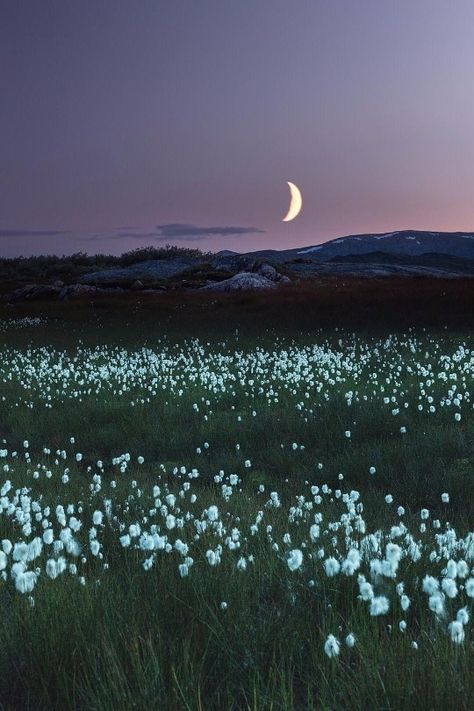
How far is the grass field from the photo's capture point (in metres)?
3.14

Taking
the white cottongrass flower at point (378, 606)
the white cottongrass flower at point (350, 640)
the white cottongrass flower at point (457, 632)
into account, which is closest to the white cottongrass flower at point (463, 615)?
the white cottongrass flower at point (457, 632)

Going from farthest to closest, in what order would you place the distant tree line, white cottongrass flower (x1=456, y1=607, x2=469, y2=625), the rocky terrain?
the distant tree line → the rocky terrain → white cottongrass flower (x1=456, y1=607, x2=469, y2=625)

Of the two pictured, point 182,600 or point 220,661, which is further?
point 182,600

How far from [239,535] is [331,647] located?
2.68 meters

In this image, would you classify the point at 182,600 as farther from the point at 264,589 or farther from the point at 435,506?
the point at 435,506

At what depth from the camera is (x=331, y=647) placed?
117 inches

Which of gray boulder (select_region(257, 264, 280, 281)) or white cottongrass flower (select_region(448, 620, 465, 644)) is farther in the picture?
Result: gray boulder (select_region(257, 264, 280, 281))

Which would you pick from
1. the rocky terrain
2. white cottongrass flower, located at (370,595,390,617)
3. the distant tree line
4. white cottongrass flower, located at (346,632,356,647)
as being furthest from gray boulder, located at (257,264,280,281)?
white cottongrass flower, located at (346,632,356,647)

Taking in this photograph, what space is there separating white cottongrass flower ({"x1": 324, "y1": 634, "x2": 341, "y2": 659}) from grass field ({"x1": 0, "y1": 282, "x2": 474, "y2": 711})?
24 mm

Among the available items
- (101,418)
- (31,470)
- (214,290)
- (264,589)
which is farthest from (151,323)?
(264,589)

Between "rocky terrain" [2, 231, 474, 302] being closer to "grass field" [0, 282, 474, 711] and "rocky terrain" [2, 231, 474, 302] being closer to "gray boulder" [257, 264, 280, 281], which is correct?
"gray boulder" [257, 264, 280, 281]

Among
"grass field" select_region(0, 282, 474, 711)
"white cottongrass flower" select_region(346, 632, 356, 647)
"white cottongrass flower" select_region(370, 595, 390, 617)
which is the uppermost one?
"white cottongrass flower" select_region(370, 595, 390, 617)

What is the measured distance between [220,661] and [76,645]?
772mm

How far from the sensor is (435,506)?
8289 millimetres
